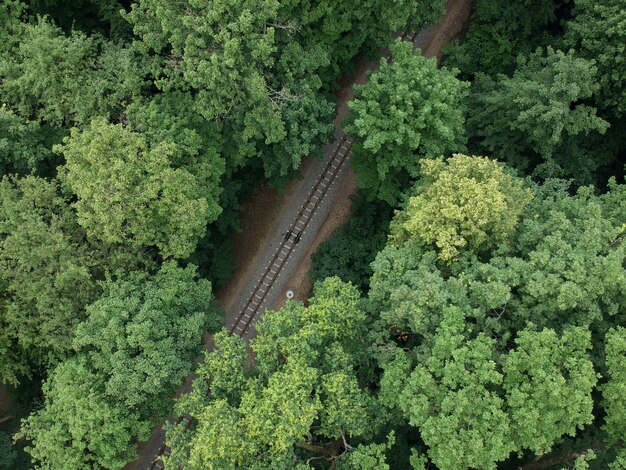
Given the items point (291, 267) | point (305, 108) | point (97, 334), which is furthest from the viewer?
point (291, 267)

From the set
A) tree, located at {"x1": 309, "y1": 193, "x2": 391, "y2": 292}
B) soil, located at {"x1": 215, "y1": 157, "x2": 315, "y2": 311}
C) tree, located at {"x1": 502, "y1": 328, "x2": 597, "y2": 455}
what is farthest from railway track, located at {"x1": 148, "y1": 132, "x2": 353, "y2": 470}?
tree, located at {"x1": 502, "y1": 328, "x2": 597, "y2": 455}

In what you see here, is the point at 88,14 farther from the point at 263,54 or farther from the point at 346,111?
the point at 346,111

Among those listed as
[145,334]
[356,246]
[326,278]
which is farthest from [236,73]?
[356,246]

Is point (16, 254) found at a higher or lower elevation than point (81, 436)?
higher

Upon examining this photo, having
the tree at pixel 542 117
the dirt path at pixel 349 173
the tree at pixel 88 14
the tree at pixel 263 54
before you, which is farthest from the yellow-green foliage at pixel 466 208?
the tree at pixel 88 14

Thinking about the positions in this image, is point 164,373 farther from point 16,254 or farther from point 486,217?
point 486,217

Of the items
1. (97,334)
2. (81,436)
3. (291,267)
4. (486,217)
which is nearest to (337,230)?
(291,267)
